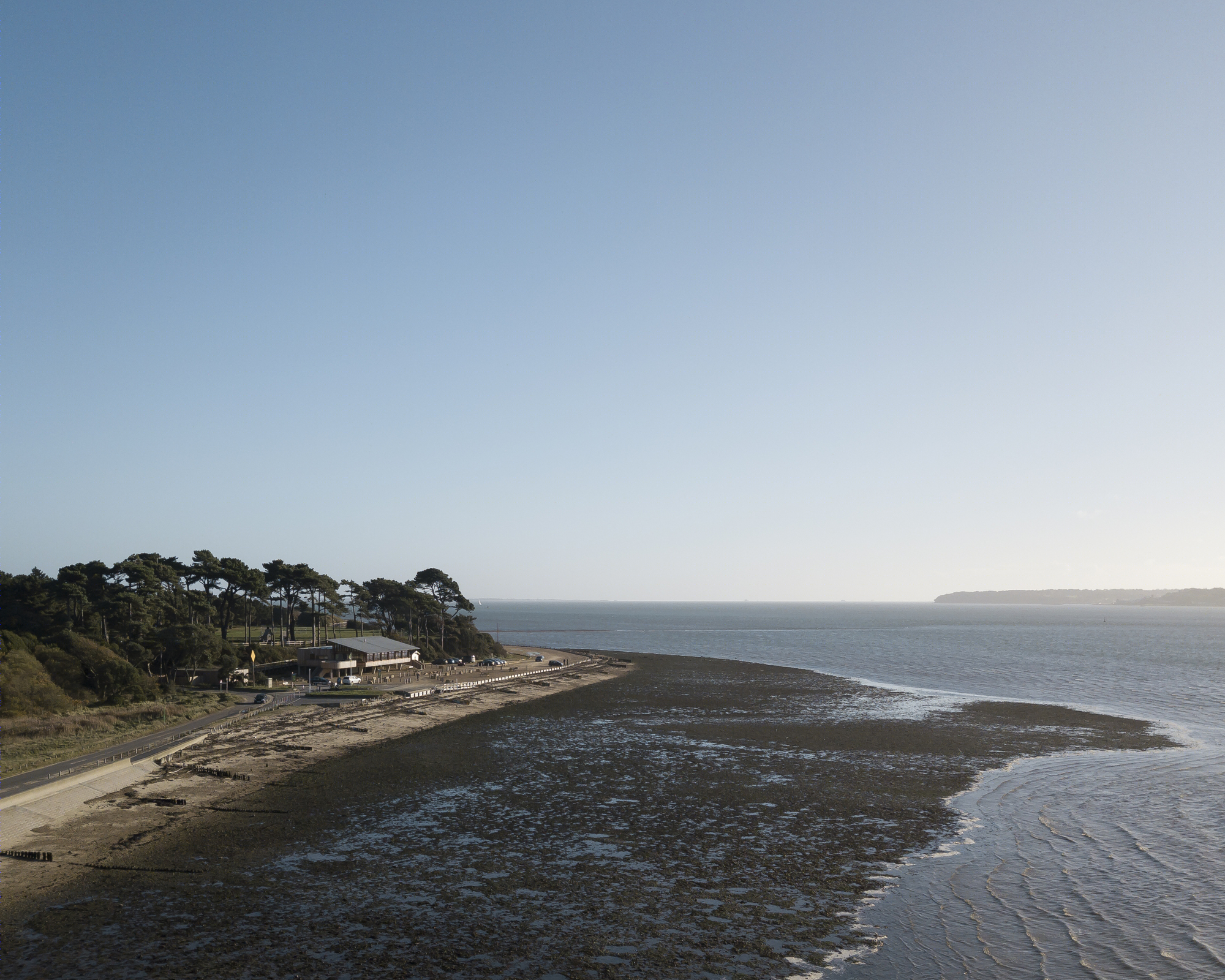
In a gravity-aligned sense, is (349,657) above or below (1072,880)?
above

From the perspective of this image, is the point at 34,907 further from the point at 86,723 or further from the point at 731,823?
the point at 86,723

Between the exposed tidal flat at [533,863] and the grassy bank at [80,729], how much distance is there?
13.1 metres

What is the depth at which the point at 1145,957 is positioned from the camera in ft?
81.6

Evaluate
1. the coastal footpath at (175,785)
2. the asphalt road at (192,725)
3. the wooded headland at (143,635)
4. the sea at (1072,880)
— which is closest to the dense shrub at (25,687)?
the wooded headland at (143,635)

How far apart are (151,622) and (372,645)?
2751cm

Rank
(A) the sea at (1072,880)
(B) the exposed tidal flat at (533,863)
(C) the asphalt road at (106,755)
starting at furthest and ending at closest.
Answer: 1. (C) the asphalt road at (106,755)
2. (A) the sea at (1072,880)
3. (B) the exposed tidal flat at (533,863)

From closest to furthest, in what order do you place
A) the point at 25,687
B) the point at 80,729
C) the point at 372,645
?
the point at 80,729 → the point at 25,687 → the point at 372,645

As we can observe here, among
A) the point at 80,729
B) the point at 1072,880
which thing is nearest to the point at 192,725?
the point at 80,729

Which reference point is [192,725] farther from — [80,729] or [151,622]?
[151,622]

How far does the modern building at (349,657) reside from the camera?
101 metres

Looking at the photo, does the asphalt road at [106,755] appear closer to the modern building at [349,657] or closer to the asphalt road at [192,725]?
the asphalt road at [192,725]

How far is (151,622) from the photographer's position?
302ft

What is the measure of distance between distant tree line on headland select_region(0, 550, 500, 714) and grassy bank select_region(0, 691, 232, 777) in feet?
11.9

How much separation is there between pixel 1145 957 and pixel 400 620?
483 ft
